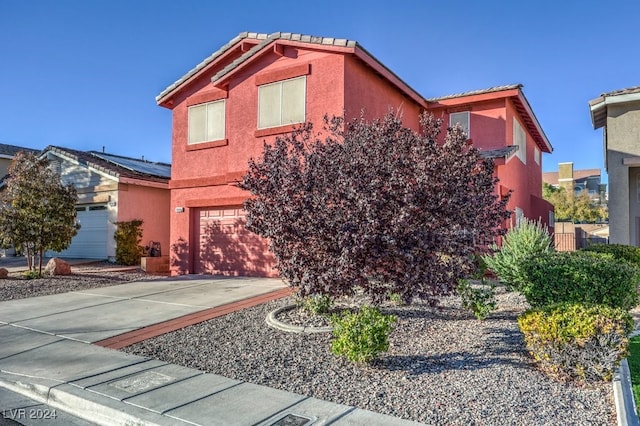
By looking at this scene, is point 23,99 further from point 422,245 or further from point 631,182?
point 631,182

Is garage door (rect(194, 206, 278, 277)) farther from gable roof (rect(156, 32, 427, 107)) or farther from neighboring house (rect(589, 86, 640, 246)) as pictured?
neighboring house (rect(589, 86, 640, 246))

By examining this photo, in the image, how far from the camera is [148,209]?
1942 cm

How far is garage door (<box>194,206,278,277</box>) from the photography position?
44.5ft

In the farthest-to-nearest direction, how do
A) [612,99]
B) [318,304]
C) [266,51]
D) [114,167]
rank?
[114,167]
[612,99]
[266,51]
[318,304]

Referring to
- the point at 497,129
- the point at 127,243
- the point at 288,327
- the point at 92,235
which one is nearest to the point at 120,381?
the point at 288,327

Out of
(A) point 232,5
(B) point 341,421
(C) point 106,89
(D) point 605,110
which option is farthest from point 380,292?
(C) point 106,89

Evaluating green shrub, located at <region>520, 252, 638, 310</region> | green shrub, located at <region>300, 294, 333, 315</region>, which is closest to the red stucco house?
green shrub, located at <region>300, 294, 333, 315</region>

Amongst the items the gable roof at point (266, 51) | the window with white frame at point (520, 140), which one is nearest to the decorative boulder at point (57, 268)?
the gable roof at point (266, 51)

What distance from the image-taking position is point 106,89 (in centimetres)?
1897

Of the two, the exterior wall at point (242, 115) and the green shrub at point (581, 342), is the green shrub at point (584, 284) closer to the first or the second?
the green shrub at point (581, 342)

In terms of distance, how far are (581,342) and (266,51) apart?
38.7ft

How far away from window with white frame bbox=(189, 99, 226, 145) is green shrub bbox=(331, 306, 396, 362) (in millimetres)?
10457

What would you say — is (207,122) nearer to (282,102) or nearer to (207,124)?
(207,124)

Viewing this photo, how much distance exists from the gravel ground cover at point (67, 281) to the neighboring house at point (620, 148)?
15324 mm
